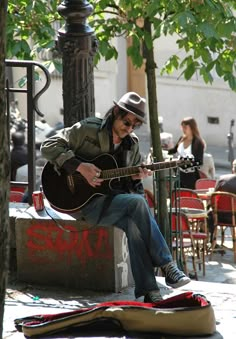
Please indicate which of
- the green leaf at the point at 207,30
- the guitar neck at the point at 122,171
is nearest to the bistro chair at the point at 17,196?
the green leaf at the point at 207,30

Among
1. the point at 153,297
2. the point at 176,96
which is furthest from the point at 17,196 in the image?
the point at 176,96

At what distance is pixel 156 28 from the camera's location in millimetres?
9844

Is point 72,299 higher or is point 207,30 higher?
point 207,30

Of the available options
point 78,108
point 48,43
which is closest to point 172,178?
point 78,108

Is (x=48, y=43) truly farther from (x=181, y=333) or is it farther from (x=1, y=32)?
(x=1, y=32)

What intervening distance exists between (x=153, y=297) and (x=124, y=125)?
1.20 metres

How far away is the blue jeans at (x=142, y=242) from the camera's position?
23.7ft

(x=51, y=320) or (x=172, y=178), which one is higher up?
(x=172, y=178)

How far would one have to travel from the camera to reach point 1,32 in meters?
4.72

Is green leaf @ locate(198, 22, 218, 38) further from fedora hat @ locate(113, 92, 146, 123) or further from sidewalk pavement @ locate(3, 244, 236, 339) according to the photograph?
sidewalk pavement @ locate(3, 244, 236, 339)

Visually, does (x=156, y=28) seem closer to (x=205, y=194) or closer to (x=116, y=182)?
(x=116, y=182)

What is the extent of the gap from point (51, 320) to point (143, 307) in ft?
1.83

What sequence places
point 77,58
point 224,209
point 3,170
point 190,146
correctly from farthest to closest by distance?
point 190,146
point 224,209
point 77,58
point 3,170

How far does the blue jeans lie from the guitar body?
0.75ft
